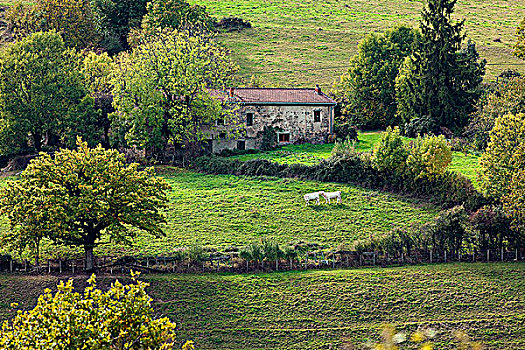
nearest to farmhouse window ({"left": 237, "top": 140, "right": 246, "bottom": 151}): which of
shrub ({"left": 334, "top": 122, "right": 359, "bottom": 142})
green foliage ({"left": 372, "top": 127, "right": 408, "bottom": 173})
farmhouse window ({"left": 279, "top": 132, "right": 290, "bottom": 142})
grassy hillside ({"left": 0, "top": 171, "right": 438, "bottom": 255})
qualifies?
farmhouse window ({"left": 279, "top": 132, "right": 290, "bottom": 142})

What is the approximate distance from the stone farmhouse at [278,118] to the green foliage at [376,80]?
8274 millimetres

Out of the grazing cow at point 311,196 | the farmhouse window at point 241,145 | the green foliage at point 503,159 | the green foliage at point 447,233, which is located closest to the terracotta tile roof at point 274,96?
the farmhouse window at point 241,145

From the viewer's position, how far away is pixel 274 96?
6231 centimetres

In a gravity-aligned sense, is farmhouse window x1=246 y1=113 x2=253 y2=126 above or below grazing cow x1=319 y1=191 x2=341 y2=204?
above

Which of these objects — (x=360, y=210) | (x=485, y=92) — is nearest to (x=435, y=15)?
(x=485, y=92)

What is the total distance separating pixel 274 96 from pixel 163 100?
10.2 metres

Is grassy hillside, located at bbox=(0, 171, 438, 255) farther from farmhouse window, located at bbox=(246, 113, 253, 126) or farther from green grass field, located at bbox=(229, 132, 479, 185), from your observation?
farmhouse window, located at bbox=(246, 113, 253, 126)

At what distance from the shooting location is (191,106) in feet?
188

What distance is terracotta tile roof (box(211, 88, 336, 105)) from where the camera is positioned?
6094 cm

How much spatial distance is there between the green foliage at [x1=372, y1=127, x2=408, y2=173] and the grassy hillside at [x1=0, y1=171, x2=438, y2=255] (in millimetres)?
1850

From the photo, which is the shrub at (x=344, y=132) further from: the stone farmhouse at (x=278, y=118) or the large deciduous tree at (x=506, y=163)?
the large deciduous tree at (x=506, y=163)

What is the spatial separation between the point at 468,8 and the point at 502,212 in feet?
277

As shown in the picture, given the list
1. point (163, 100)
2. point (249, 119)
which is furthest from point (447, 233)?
point (163, 100)

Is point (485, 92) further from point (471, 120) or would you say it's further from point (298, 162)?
point (298, 162)
